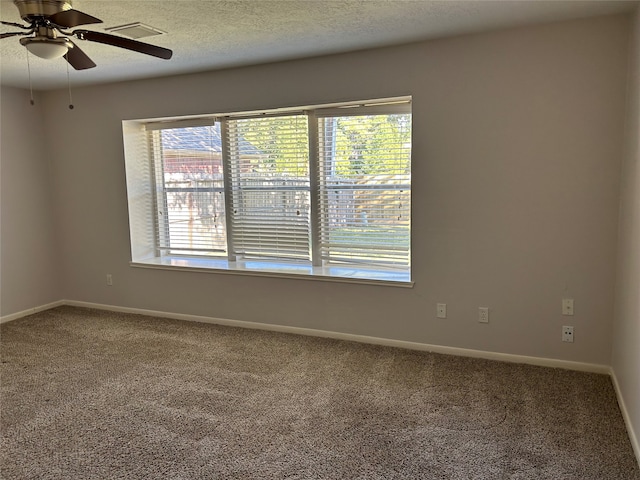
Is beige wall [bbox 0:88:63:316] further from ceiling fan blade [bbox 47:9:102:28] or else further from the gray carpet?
ceiling fan blade [bbox 47:9:102:28]

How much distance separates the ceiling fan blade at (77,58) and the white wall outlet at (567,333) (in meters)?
3.48

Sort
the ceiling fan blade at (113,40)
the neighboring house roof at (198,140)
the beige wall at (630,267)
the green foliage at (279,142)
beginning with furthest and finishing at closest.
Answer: the neighboring house roof at (198,140), the green foliage at (279,142), the beige wall at (630,267), the ceiling fan blade at (113,40)

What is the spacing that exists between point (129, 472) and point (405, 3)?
2.86 metres

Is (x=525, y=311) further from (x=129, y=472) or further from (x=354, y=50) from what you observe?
(x=129, y=472)

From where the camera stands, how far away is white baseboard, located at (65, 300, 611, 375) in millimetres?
3186

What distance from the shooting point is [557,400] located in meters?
2.78

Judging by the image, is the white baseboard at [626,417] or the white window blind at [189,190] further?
the white window blind at [189,190]

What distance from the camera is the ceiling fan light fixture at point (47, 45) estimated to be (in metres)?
2.20

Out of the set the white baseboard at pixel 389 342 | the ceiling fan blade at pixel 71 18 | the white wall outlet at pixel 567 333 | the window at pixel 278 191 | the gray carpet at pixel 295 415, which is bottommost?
the gray carpet at pixel 295 415

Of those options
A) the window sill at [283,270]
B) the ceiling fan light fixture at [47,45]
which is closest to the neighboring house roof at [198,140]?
the window sill at [283,270]

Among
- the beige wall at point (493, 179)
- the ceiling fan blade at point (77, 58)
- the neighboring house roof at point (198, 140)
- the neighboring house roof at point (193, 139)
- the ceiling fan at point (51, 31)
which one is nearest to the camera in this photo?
the ceiling fan at point (51, 31)

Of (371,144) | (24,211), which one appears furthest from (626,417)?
(24,211)

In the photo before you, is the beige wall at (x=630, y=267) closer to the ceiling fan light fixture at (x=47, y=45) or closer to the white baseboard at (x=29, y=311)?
the ceiling fan light fixture at (x=47, y=45)

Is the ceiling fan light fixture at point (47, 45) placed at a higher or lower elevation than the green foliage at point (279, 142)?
higher
